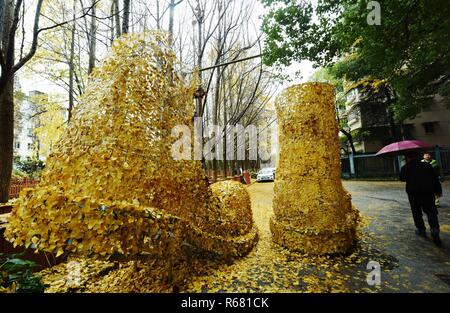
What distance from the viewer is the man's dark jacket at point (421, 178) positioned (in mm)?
4609

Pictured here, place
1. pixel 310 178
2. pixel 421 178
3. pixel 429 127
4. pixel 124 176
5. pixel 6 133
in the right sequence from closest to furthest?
pixel 124 176 → pixel 310 178 → pixel 421 178 → pixel 6 133 → pixel 429 127

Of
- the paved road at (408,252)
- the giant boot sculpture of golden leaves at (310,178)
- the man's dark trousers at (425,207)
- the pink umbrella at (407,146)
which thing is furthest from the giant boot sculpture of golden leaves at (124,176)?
the pink umbrella at (407,146)

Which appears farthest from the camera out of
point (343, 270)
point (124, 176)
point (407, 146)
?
point (407, 146)

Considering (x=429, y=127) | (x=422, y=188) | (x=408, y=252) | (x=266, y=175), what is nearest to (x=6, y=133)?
(x=408, y=252)

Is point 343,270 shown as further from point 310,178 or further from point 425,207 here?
point 425,207

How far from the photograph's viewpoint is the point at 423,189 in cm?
461

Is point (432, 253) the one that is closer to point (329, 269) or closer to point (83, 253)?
point (329, 269)

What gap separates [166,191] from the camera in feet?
10.2

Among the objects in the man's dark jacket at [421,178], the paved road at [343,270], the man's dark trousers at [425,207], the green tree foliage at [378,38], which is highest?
the green tree foliage at [378,38]

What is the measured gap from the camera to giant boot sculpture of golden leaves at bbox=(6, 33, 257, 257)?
87.0 inches

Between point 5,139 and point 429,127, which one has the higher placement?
point 429,127

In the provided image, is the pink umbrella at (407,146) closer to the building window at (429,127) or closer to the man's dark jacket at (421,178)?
the man's dark jacket at (421,178)

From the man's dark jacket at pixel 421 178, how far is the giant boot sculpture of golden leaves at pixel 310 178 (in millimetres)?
1639

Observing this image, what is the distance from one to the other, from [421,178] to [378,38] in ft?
11.1
